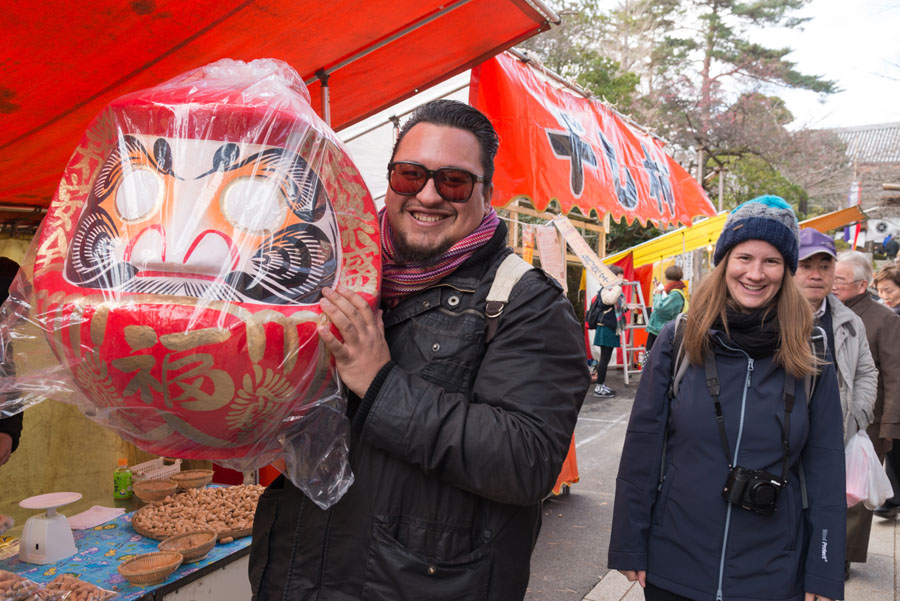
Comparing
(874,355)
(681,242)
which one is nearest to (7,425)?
(874,355)

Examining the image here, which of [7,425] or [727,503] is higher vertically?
[7,425]

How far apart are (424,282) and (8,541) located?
9.37 ft

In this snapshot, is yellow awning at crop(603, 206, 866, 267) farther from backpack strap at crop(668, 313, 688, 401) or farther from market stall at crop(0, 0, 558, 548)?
backpack strap at crop(668, 313, 688, 401)

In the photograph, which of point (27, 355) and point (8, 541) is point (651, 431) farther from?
point (8, 541)

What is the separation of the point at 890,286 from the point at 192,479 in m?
5.87

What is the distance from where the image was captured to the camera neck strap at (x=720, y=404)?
2.05 meters

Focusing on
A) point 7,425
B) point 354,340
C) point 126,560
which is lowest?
point 126,560

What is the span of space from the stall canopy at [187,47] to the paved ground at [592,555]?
127 inches

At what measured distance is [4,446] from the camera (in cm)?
289

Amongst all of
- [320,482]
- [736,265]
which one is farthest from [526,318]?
[736,265]

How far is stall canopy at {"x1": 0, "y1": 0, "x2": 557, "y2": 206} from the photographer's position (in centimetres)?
191

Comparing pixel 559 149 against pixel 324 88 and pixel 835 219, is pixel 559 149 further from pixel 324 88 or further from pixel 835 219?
pixel 835 219

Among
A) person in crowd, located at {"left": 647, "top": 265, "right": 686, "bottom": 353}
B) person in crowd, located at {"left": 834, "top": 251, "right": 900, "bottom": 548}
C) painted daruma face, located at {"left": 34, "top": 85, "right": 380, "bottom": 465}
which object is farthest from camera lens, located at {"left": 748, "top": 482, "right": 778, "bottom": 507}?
person in crowd, located at {"left": 647, "top": 265, "right": 686, "bottom": 353}

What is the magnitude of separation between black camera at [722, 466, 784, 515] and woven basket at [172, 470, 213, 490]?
2.96 meters
